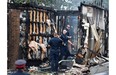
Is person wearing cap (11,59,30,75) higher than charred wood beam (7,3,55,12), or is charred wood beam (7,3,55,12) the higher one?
charred wood beam (7,3,55,12)

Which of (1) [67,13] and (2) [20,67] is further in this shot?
(1) [67,13]

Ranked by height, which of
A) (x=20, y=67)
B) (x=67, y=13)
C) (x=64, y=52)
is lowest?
(x=20, y=67)

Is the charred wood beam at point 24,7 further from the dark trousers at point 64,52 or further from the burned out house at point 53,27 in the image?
the dark trousers at point 64,52

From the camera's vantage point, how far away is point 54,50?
260 centimetres

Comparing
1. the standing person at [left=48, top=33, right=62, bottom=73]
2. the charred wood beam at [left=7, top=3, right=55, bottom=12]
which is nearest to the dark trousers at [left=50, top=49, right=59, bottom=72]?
the standing person at [left=48, top=33, right=62, bottom=73]

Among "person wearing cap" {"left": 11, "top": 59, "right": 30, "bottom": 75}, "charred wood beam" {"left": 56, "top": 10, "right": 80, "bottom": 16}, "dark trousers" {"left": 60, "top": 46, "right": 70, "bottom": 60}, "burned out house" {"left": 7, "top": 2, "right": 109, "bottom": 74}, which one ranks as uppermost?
"charred wood beam" {"left": 56, "top": 10, "right": 80, "bottom": 16}

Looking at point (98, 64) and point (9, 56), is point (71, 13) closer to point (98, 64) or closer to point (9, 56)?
point (98, 64)

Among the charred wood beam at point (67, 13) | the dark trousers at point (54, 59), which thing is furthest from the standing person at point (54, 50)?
the charred wood beam at point (67, 13)

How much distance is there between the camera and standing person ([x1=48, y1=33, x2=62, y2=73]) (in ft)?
8.49

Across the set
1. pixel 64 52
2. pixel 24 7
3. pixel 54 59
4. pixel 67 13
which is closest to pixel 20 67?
pixel 54 59

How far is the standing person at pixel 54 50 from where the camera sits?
2.59 meters

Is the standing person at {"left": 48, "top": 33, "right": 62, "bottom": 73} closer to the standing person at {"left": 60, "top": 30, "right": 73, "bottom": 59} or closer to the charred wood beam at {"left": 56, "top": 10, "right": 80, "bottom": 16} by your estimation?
the standing person at {"left": 60, "top": 30, "right": 73, "bottom": 59}

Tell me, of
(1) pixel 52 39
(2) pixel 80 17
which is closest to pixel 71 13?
(2) pixel 80 17

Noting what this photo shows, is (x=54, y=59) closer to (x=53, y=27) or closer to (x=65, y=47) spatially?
(x=65, y=47)
